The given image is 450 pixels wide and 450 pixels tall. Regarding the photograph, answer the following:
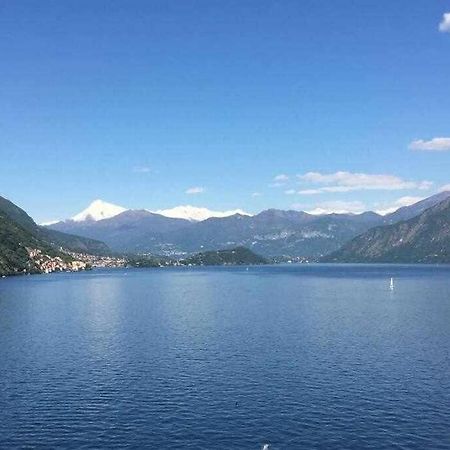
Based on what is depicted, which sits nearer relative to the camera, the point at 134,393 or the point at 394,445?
the point at 394,445

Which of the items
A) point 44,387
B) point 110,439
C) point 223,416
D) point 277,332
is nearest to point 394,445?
point 223,416

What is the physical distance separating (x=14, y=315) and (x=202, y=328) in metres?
→ 77.5

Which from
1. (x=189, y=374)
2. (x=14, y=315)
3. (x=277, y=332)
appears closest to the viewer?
(x=189, y=374)

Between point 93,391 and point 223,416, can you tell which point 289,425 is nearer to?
point 223,416

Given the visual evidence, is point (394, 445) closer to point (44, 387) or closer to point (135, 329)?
point (44, 387)

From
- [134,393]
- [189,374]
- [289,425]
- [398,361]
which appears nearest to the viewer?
[289,425]

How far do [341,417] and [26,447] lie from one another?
4464 cm

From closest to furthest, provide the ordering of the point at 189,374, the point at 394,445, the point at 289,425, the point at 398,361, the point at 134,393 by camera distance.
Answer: the point at 394,445 → the point at 289,425 → the point at 134,393 → the point at 189,374 → the point at 398,361

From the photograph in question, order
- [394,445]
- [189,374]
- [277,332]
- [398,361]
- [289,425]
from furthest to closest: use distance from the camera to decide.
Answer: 1. [277,332]
2. [398,361]
3. [189,374]
4. [289,425]
5. [394,445]

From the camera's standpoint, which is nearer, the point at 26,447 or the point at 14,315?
the point at 26,447

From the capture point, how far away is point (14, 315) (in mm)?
193250

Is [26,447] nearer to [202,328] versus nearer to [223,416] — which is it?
[223,416]

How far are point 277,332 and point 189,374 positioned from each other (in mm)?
55634

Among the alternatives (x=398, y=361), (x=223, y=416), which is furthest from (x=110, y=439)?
(x=398, y=361)
